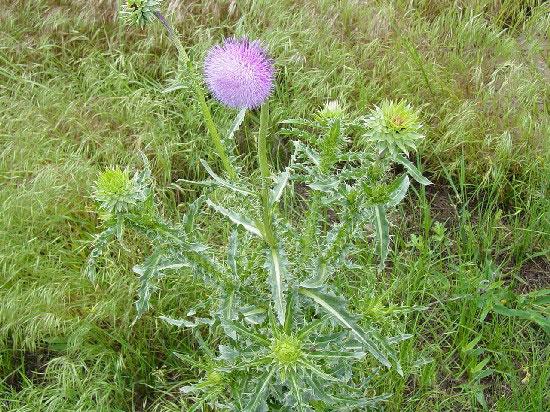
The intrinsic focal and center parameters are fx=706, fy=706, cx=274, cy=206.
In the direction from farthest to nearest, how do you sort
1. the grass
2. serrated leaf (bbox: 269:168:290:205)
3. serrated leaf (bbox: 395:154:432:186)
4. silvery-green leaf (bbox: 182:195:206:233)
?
the grass
silvery-green leaf (bbox: 182:195:206:233)
serrated leaf (bbox: 269:168:290:205)
serrated leaf (bbox: 395:154:432:186)

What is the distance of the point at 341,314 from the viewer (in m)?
1.77

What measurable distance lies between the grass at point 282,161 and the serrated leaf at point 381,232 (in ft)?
1.23

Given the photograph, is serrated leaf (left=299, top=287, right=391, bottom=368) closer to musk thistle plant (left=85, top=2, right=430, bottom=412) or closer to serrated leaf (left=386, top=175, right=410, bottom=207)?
musk thistle plant (left=85, top=2, right=430, bottom=412)

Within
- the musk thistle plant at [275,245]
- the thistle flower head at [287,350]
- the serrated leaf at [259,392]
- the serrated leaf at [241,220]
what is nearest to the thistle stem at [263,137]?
the musk thistle plant at [275,245]

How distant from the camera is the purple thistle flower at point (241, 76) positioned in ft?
5.24

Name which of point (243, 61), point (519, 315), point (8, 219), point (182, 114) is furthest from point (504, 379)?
point (8, 219)

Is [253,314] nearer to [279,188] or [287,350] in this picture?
[287,350]

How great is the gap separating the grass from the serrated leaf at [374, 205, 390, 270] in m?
0.37

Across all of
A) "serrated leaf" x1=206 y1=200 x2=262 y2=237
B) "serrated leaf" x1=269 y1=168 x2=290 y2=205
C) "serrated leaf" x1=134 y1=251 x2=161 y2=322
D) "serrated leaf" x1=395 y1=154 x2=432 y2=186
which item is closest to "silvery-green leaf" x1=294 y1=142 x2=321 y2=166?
"serrated leaf" x1=269 y1=168 x2=290 y2=205

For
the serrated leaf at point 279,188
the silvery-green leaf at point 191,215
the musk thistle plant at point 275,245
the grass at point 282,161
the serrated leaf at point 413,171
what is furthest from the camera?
the grass at point 282,161

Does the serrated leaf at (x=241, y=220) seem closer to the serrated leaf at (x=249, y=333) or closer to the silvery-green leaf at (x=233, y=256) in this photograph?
the silvery-green leaf at (x=233, y=256)

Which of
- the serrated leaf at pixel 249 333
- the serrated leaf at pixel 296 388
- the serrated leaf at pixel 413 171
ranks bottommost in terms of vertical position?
the serrated leaf at pixel 249 333

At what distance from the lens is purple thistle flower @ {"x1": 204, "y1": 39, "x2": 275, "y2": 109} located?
1.60 meters

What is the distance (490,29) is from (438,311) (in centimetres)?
151
